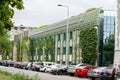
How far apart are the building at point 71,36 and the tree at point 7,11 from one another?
46988mm

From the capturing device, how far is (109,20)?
78812 mm

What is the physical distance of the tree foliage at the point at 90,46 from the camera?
256ft

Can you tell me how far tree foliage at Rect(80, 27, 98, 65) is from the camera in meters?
78.0

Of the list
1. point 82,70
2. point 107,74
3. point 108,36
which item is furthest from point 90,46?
point 107,74

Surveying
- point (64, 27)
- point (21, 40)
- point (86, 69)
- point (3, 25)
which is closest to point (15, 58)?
point (21, 40)

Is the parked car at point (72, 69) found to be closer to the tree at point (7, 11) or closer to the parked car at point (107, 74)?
the parked car at point (107, 74)

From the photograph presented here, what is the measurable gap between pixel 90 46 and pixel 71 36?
12871 mm

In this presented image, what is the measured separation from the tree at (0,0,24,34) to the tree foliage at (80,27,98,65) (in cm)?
4629

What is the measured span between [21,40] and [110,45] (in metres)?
Answer: 53.7

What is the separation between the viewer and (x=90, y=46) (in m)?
78.1

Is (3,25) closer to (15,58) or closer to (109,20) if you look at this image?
(109,20)

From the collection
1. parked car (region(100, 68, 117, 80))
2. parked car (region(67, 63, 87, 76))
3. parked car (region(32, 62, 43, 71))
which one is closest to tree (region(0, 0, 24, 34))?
parked car (region(100, 68, 117, 80))

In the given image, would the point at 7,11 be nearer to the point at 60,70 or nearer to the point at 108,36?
the point at 60,70

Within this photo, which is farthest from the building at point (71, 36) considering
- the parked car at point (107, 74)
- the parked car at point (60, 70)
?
the parked car at point (107, 74)
